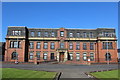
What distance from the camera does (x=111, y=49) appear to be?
49.1 metres

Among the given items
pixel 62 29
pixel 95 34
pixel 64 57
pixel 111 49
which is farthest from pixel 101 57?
pixel 62 29

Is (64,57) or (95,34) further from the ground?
(95,34)

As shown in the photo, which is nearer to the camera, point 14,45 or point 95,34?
point 14,45

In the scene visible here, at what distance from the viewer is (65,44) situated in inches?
1992

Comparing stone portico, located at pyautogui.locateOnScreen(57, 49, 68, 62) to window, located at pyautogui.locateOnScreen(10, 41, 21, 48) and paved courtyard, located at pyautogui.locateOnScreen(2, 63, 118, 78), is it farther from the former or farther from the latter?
paved courtyard, located at pyautogui.locateOnScreen(2, 63, 118, 78)

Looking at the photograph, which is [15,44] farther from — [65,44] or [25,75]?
[25,75]

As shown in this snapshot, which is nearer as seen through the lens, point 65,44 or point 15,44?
point 15,44

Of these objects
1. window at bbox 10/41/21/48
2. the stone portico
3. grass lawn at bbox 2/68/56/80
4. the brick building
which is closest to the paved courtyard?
grass lawn at bbox 2/68/56/80

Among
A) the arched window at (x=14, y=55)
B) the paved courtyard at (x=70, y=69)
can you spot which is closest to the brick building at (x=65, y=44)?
the arched window at (x=14, y=55)

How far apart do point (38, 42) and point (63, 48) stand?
24.1 feet

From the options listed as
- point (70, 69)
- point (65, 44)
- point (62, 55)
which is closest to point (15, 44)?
point (62, 55)

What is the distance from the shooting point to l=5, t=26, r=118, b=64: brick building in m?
48.8

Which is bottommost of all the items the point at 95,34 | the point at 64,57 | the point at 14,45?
the point at 64,57

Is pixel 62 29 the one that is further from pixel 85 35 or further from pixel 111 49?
pixel 111 49
